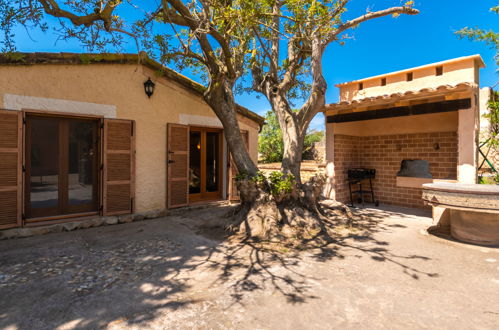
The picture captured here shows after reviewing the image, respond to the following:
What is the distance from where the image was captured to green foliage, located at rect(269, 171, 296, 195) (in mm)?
5047

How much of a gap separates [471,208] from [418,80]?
459 cm

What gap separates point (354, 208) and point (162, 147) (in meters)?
5.26

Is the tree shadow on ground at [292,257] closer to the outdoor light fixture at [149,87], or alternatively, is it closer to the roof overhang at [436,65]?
the outdoor light fixture at [149,87]

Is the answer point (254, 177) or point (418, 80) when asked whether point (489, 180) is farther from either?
point (254, 177)

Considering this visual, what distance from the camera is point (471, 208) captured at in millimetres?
4004

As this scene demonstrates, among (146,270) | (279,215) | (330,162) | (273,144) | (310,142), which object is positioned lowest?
(146,270)

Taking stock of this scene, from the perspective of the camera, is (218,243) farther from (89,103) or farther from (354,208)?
(354,208)

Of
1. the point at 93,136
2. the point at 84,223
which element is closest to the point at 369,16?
the point at 93,136

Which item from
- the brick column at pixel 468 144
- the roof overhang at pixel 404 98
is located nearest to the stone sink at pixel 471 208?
the brick column at pixel 468 144

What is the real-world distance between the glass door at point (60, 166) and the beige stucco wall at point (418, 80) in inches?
288

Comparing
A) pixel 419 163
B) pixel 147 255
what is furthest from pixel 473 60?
pixel 147 255

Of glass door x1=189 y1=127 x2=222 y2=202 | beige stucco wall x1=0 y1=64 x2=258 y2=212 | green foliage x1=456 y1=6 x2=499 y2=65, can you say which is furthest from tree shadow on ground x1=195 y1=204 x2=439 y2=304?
green foliage x1=456 y1=6 x2=499 y2=65

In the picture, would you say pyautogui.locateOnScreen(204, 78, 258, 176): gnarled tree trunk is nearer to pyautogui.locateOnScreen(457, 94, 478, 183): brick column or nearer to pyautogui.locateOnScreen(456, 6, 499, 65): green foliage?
pyautogui.locateOnScreen(457, 94, 478, 183): brick column

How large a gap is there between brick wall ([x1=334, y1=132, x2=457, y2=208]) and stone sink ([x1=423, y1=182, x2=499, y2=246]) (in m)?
2.74
